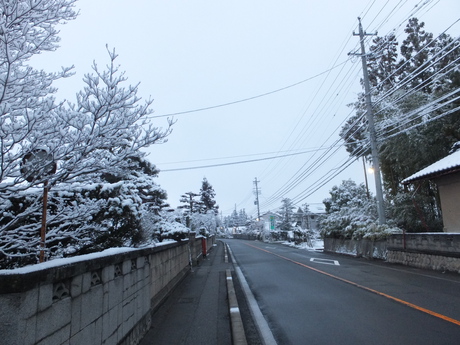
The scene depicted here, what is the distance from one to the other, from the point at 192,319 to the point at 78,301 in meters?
4.18

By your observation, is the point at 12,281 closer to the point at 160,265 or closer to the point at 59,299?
the point at 59,299

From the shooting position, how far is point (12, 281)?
2.37 m

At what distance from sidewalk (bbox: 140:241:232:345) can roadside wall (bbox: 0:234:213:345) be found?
41 cm

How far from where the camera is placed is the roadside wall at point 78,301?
7.84 feet

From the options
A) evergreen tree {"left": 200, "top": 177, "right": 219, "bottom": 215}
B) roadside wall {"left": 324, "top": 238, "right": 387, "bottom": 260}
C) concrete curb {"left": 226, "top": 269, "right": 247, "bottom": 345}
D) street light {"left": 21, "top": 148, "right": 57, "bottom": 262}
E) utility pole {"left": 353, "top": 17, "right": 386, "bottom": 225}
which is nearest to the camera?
street light {"left": 21, "top": 148, "right": 57, "bottom": 262}

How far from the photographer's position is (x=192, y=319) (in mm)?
7156

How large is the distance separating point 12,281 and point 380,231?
2074 cm

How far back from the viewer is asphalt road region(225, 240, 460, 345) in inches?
217

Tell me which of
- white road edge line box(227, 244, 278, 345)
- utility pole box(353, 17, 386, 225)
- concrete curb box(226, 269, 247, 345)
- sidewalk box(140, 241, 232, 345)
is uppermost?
utility pole box(353, 17, 386, 225)

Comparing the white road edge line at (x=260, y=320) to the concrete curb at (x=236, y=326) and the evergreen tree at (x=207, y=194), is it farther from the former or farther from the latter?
the evergreen tree at (x=207, y=194)

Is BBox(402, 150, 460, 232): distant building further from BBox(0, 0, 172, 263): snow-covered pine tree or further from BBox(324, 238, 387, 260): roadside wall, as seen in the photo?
BBox(0, 0, 172, 263): snow-covered pine tree

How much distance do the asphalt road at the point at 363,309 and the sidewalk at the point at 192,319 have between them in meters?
0.91

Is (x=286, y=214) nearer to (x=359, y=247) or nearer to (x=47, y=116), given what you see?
(x=359, y=247)

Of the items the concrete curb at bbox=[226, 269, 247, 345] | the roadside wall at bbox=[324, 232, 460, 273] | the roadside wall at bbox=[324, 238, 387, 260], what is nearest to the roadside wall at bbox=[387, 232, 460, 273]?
the roadside wall at bbox=[324, 232, 460, 273]
